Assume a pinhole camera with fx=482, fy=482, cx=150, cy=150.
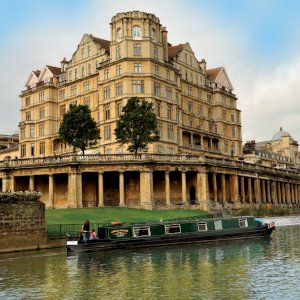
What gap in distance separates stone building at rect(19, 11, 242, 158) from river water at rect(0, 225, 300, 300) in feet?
161

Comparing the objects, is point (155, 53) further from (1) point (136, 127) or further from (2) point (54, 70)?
(2) point (54, 70)

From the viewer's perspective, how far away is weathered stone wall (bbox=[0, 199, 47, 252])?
40.9 metres

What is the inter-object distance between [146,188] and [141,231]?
24.8 m

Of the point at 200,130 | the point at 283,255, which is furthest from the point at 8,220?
the point at 200,130

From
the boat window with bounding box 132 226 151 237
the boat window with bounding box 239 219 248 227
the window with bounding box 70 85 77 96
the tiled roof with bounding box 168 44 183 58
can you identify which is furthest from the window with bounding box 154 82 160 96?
the boat window with bounding box 132 226 151 237

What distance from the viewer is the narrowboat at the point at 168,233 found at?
4162 centimetres

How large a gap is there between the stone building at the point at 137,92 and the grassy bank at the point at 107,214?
23659mm

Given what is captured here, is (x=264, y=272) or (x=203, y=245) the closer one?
(x=264, y=272)

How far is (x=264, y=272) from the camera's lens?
28.3 metres

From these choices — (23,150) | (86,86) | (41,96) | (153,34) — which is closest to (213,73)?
(153,34)

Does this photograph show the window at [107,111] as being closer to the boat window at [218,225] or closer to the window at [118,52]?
the window at [118,52]

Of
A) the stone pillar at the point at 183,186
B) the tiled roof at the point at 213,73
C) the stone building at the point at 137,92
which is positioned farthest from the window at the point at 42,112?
the stone pillar at the point at 183,186

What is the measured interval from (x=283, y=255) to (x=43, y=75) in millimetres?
89539

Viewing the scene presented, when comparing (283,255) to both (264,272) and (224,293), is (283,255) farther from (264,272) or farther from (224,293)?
(224,293)
